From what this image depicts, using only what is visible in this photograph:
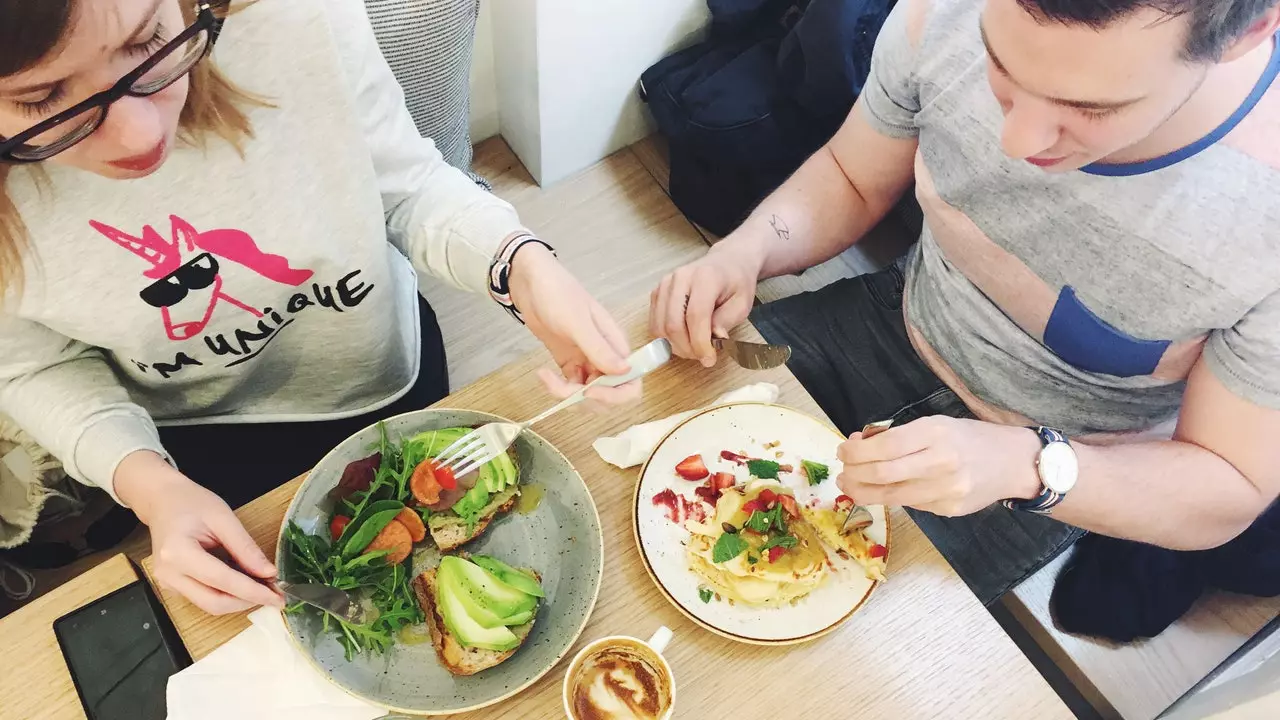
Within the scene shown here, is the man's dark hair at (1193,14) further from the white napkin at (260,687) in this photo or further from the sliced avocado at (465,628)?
the white napkin at (260,687)

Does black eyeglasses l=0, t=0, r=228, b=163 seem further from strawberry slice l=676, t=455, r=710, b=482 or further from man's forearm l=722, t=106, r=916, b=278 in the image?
man's forearm l=722, t=106, r=916, b=278

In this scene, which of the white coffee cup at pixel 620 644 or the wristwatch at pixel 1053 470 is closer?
the white coffee cup at pixel 620 644

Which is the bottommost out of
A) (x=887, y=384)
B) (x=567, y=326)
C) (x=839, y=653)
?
(x=887, y=384)

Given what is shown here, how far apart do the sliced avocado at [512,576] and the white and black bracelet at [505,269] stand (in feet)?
0.93

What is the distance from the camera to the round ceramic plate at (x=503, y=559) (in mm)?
794

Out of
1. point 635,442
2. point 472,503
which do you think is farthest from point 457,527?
point 635,442

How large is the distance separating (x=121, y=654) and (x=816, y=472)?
707 millimetres

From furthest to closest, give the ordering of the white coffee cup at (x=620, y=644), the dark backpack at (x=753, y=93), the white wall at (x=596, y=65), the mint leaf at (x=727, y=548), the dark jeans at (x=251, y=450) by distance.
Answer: the white wall at (x=596, y=65), the dark backpack at (x=753, y=93), the dark jeans at (x=251, y=450), the mint leaf at (x=727, y=548), the white coffee cup at (x=620, y=644)

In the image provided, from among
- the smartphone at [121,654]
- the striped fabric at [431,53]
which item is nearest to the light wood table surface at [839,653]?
the smartphone at [121,654]

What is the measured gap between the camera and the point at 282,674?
2.63 ft

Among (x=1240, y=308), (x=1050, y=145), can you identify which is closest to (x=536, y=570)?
(x=1050, y=145)

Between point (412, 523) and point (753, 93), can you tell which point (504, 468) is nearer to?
point (412, 523)

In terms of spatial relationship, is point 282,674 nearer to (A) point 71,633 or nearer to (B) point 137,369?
(A) point 71,633

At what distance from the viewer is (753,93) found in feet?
5.85
